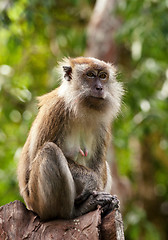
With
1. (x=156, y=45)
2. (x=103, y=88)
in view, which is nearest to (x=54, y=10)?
(x=156, y=45)

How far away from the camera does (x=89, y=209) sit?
17.0 feet

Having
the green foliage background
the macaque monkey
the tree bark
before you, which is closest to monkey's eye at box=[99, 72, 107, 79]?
the macaque monkey

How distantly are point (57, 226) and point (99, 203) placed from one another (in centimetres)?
55

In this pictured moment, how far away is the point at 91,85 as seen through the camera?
573cm

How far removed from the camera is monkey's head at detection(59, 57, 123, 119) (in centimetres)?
568

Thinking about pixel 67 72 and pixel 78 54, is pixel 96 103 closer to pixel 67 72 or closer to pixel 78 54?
pixel 67 72

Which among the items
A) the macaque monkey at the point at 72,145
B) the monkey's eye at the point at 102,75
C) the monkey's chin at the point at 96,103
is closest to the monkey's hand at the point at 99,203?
the macaque monkey at the point at 72,145

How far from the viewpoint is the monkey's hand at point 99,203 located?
4970 millimetres

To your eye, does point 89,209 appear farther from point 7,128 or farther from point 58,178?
point 7,128

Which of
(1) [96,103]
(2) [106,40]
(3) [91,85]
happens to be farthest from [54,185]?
(2) [106,40]

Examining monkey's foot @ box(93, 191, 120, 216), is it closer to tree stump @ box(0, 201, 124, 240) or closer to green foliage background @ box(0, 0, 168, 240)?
tree stump @ box(0, 201, 124, 240)

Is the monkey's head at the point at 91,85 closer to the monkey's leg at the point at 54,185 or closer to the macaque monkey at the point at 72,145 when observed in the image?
the macaque monkey at the point at 72,145

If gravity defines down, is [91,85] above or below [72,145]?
above

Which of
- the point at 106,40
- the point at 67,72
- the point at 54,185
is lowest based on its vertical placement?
the point at 54,185
